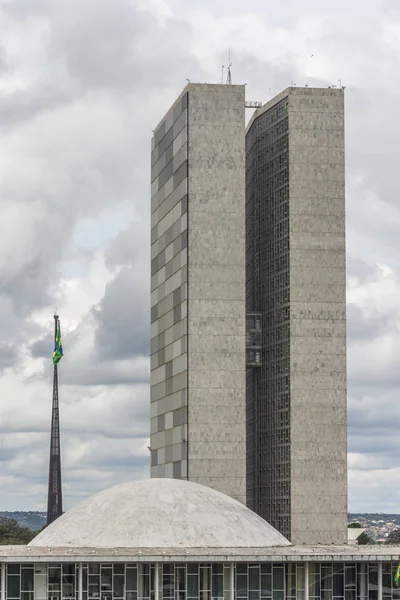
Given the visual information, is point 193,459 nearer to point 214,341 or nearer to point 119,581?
point 214,341

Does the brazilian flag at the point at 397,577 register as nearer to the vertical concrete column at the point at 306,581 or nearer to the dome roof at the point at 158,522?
the vertical concrete column at the point at 306,581

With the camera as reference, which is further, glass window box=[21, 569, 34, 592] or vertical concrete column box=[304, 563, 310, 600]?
vertical concrete column box=[304, 563, 310, 600]

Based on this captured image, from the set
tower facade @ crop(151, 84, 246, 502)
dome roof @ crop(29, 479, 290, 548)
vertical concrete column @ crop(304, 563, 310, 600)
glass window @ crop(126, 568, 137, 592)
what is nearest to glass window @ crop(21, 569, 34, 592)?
dome roof @ crop(29, 479, 290, 548)

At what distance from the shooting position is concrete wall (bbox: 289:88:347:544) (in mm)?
192125

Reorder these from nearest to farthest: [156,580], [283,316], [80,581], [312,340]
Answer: [80,581] → [156,580] → [312,340] → [283,316]

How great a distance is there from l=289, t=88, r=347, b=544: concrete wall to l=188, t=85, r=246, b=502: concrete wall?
8072 mm

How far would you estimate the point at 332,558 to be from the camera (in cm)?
11094

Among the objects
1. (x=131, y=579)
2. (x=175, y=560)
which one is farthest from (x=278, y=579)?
(x=131, y=579)

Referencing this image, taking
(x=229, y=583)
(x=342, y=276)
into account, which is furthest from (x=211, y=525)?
(x=342, y=276)

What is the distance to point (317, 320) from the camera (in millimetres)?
197250

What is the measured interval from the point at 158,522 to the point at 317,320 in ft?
281

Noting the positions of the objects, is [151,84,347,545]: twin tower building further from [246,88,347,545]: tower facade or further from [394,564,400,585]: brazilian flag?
[394,564,400,585]: brazilian flag

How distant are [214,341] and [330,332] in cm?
1731

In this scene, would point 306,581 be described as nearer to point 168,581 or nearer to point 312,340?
point 168,581
